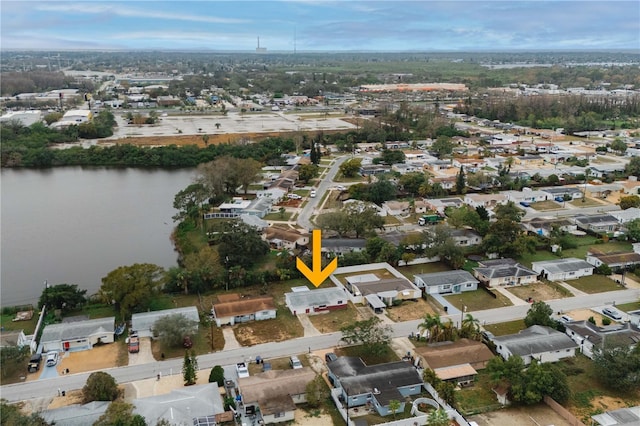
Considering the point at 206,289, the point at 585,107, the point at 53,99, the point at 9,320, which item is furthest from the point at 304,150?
the point at 53,99

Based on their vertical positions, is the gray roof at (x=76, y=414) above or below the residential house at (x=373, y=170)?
below

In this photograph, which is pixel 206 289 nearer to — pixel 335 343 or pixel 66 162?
pixel 335 343

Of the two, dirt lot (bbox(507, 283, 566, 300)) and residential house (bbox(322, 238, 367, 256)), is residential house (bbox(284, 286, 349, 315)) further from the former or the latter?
dirt lot (bbox(507, 283, 566, 300))

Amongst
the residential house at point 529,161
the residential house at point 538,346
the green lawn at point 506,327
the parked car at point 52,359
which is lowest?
the parked car at point 52,359

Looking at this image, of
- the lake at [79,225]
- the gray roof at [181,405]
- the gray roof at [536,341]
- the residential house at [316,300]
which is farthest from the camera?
the lake at [79,225]

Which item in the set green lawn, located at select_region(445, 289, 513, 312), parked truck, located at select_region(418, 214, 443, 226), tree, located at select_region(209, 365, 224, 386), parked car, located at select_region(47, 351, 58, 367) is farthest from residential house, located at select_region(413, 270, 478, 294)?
parked car, located at select_region(47, 351, 58, 367)

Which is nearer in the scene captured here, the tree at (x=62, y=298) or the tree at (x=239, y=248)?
the tree at (x=62, y=298)

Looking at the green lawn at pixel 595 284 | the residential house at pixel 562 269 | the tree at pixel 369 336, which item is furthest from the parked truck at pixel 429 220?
the tree at pixel 369 336

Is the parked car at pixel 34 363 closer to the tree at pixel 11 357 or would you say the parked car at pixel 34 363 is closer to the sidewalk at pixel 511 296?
the tree at pixel 11 357

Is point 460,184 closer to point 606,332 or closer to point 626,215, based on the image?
point 626,215
